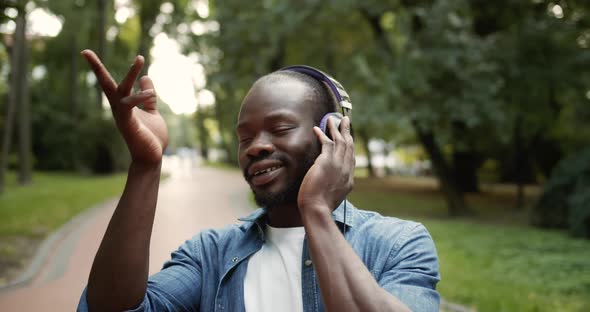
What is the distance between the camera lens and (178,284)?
1970 millimetres

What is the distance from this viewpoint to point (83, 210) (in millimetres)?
14883

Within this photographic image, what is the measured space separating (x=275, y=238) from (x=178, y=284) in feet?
1.25

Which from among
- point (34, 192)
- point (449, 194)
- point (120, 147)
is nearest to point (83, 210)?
point (34, 192)

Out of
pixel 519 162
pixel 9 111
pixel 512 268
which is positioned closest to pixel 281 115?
pixel 512 268

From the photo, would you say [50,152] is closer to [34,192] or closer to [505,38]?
[34,192]

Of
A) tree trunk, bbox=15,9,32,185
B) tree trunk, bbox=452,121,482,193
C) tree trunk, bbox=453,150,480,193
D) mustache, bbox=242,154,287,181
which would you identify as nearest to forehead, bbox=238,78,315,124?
mustache, bbox=242,154,287,181

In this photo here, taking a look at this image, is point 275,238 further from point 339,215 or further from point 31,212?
point 31,212

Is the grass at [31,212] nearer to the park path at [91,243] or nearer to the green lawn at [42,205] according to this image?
the green lawn at [42,205]

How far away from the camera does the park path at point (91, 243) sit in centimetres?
690

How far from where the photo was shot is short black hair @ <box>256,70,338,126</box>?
78.4 inches

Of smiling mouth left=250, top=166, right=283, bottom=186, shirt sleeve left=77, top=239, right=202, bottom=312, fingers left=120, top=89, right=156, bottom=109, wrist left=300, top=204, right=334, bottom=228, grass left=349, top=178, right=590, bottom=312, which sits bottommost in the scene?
grass left=349, top=178, right=590, bottom=312

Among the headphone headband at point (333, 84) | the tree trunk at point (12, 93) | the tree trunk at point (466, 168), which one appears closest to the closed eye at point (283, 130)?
the headphone headband at point (333, 84)

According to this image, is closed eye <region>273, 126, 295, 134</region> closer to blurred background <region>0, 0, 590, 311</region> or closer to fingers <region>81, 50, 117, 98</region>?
fingers <region>81, 50, 117, 98</region>

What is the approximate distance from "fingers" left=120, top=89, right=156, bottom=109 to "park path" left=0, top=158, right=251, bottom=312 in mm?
1990
